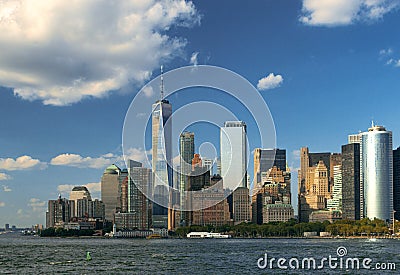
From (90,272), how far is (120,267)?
743 cm

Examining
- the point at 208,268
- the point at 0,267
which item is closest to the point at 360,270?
the point at 208,268

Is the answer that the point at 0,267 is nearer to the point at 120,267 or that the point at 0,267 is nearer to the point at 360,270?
the point at 120,267

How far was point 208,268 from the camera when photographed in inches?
3150

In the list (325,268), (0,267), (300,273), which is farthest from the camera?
(0,267)

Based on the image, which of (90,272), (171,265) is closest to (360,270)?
(171,265)

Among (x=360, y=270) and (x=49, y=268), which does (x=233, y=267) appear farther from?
(x=49, y=268)

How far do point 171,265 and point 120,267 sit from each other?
7272 mm

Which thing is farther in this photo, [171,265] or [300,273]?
[171,265]

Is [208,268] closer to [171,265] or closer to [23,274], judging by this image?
[171,265]

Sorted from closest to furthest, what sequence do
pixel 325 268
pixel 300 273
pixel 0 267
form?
pixel 300 273 → pixel 325 268 → pixel 0 267

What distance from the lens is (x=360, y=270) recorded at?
247 feet

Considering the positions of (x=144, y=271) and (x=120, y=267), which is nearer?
(x=144, y=271)

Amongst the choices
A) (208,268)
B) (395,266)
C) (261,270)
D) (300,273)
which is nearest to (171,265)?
(208,268)

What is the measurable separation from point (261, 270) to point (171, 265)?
44.4 feet
